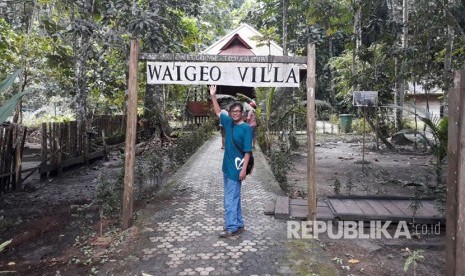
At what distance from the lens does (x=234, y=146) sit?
14.5 ft

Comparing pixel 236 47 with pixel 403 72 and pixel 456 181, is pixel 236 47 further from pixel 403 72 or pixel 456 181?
pixel 456 181

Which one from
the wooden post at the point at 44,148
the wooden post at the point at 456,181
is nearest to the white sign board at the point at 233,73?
the wooden post at the point at 456,181

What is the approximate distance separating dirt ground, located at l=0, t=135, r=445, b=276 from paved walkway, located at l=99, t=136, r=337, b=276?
0.39 meters

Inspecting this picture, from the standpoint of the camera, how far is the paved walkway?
367 centimetres

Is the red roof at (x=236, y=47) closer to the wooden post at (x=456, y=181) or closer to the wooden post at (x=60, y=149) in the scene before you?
the wooden post at (x=60, y=149)

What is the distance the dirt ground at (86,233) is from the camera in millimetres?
4270

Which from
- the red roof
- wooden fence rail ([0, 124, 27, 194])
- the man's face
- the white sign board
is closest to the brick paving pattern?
the man's face

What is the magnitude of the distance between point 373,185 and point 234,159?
5050 millimetres

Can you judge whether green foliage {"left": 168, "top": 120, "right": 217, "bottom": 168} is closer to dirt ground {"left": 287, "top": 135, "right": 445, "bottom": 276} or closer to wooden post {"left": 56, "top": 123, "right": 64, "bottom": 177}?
wooden post {"left": 56, "top": 123, "right": 64, "bottom": 177}

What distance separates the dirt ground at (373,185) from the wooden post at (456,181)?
1.24 m

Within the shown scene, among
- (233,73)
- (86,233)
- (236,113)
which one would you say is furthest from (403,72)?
(86,233)

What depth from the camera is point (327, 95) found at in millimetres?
28391

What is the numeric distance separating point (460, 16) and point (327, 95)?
11.9m

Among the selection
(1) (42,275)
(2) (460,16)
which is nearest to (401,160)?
(2) (460,16)
